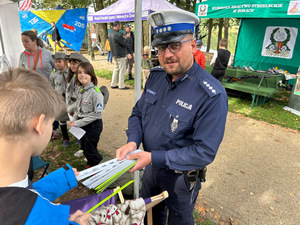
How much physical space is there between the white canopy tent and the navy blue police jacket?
4.40 m

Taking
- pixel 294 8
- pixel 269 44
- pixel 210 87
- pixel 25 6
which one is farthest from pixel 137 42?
pixel 269 44

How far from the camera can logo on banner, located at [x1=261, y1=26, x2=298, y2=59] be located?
30.6ft

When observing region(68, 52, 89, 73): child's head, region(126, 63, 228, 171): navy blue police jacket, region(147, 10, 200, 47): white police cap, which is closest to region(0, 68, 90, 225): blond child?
region(126, 63, 228, 171): navy blue police jacket

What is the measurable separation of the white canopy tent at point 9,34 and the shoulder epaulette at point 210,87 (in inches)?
189

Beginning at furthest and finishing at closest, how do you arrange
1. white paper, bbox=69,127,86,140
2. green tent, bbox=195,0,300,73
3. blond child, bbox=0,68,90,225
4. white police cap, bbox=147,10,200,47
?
green tent, bbox=195,0,300,73
white paper, bbox=69,127,86,140
white police cap, bbox=147,10,200,47
blond child, bbox=0,68,90,225

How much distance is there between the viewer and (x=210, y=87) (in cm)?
154

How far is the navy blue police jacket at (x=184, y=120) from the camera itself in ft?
4.85

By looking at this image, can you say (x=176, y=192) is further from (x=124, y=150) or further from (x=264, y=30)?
(x=264, y=30)

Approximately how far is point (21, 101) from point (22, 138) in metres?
0.16

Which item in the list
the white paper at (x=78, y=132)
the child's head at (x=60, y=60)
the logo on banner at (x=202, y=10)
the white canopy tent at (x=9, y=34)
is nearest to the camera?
the white paper at (x=78, y=132)

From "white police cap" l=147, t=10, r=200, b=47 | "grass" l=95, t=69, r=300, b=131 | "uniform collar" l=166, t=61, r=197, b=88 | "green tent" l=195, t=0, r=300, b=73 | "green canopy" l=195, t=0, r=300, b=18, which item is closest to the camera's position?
"white police cap" l=147, t=10, r=200, b=47

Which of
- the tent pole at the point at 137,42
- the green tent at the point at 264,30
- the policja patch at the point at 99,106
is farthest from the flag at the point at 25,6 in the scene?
the tent pole at the point at 137,42

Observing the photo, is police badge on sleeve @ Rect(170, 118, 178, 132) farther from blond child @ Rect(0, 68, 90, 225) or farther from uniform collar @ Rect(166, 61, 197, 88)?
blond child @ Rect(0, 68, 90, 225)

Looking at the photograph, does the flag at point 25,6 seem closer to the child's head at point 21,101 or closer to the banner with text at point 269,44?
the child's head at point 21,101
